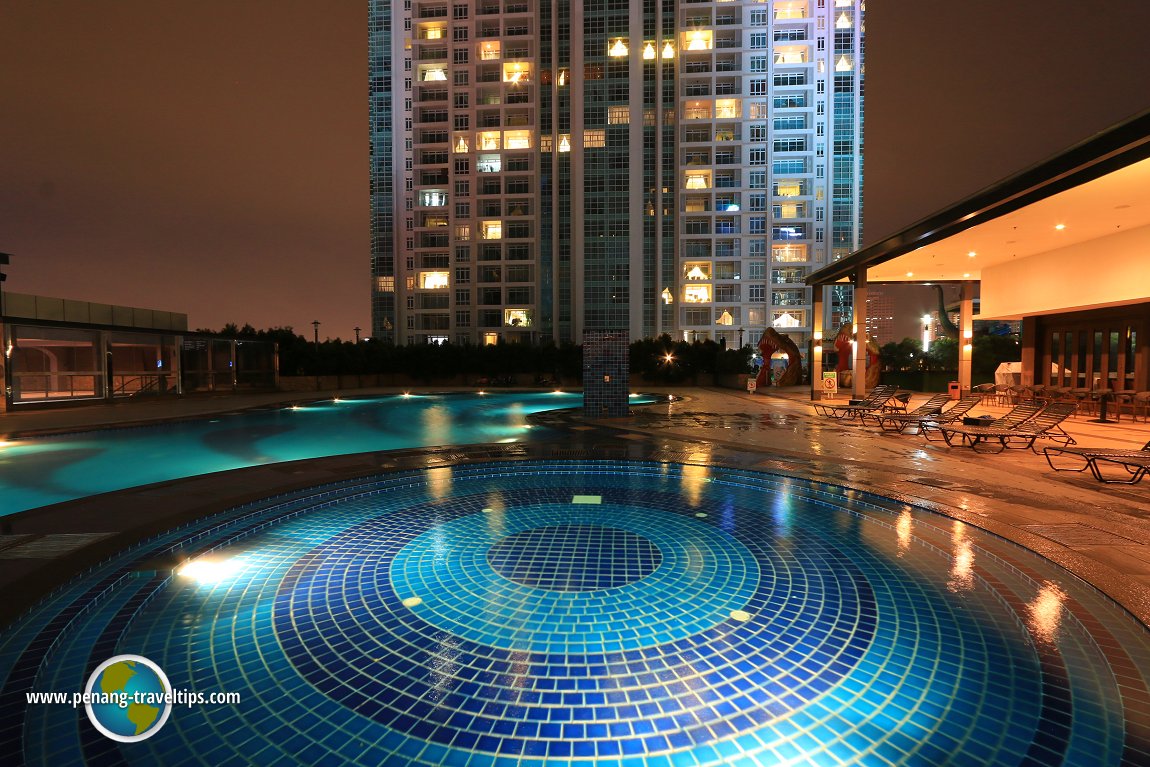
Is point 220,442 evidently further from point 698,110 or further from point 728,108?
point 728,108

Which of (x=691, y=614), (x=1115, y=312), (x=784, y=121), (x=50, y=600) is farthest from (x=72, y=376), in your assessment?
(x=784, y=121)

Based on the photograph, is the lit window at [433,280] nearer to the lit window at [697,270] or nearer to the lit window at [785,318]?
the lit window at [697,270]

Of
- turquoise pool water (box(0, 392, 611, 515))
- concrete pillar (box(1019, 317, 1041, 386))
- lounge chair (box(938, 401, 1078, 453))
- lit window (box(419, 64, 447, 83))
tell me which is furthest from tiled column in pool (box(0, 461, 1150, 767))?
lit window (box(419, 64, 447, 83))

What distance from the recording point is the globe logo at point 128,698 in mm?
2795

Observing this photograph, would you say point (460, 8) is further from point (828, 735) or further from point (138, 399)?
point (828, 735)

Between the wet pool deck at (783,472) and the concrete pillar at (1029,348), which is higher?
the concrete pillar at (1029,348)

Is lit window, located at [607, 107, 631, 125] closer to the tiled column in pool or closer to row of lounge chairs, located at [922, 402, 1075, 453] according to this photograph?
row of lounge chairs, located at [922, 402, 1075, 453]

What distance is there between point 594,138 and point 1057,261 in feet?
134

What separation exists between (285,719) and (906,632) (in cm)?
412

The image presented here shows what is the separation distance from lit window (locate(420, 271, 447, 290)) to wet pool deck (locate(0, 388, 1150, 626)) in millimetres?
37954

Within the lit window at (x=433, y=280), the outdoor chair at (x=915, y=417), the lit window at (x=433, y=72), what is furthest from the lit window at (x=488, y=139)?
the outdoor chair at (x=915, y=417)

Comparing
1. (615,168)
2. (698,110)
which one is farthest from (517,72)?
(698,110)

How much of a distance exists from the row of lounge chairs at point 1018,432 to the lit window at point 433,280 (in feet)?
141

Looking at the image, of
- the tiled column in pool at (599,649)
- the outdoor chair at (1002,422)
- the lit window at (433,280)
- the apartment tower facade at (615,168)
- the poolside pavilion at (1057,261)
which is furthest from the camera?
the lit window at (433,280)
